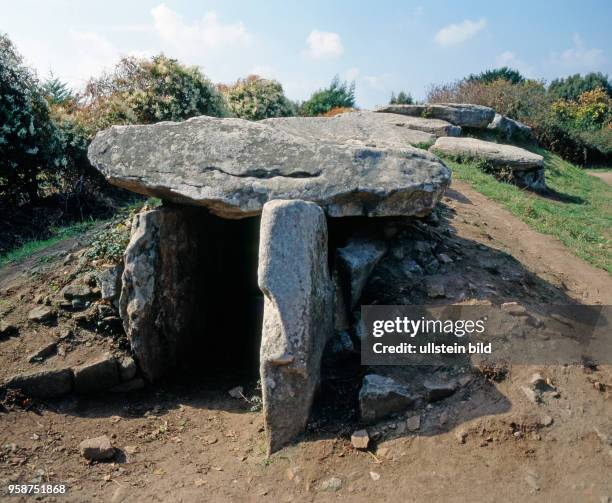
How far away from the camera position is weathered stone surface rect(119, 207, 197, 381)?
16.6 feet

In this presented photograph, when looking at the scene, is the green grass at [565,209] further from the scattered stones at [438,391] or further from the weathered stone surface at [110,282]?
the weathered stone surface at [110,282]

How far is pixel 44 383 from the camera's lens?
4.95 metres

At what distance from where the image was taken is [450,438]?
3.82m

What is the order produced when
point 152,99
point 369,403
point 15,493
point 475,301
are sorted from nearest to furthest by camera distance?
point 15,493 → point 369,403 → point 475,301 → point 152,99

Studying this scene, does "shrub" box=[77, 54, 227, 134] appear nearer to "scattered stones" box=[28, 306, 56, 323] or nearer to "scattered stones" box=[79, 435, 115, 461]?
"scattered stones" box=[28, 306, 56, 323]

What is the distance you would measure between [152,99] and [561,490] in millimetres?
9205

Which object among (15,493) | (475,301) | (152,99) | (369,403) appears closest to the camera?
(15,493)

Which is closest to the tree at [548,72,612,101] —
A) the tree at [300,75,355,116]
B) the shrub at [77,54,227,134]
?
the tree at [300,75,355,116]

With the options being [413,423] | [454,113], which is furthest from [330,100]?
[413,423]

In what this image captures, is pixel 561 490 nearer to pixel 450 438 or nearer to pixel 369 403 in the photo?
pixel 450 438

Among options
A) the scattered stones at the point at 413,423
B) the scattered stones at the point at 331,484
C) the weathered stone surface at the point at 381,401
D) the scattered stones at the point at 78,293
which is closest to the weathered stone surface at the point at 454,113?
the scattered stones at the point at 78,293

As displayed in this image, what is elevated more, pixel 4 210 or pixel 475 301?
pixel 4 210

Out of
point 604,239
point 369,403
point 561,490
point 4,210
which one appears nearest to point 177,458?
point 369,403

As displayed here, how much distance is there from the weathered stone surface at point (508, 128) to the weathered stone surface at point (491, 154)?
316 cm
